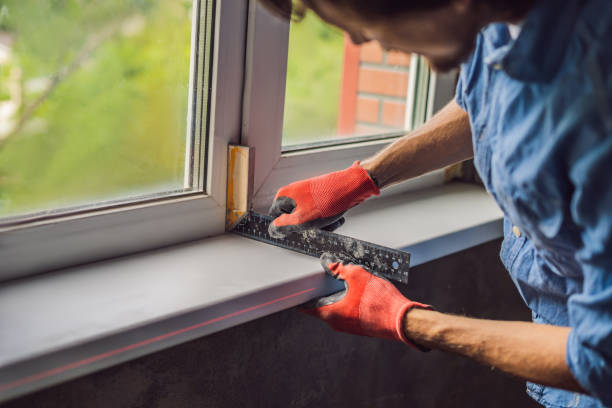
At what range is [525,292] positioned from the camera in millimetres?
1203

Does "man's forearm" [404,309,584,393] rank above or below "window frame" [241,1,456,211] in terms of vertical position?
below

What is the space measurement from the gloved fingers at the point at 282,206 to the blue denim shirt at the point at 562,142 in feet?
1.52

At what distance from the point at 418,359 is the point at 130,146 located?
0.94 meters

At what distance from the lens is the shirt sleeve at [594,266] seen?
0.75 m

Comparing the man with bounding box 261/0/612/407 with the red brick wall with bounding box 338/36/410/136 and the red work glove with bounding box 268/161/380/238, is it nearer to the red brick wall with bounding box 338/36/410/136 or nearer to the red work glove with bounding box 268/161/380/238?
the red work glove with bounding box 268/161/380/238

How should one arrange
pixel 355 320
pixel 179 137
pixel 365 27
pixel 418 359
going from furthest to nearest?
pixel 418 359 → pixel 179 137 → pixel 355 320 → pixel 365 27

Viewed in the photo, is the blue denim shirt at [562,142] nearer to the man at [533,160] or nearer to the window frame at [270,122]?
the man at [533,160]

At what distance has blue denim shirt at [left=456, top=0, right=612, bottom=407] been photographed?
2.42 feet

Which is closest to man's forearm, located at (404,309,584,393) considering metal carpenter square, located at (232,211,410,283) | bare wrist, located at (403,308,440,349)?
bare wrist, located at (403,308,440,349)

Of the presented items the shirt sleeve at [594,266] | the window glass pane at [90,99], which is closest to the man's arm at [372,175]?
the window glass pane at [90,99]

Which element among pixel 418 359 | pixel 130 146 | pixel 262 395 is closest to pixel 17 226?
pixel 130 146

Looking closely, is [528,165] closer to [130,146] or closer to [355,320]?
[355,320]

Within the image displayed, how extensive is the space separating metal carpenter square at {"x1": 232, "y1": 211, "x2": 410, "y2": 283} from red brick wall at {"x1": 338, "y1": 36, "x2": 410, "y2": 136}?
48 cm

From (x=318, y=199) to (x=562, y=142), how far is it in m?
0.62
